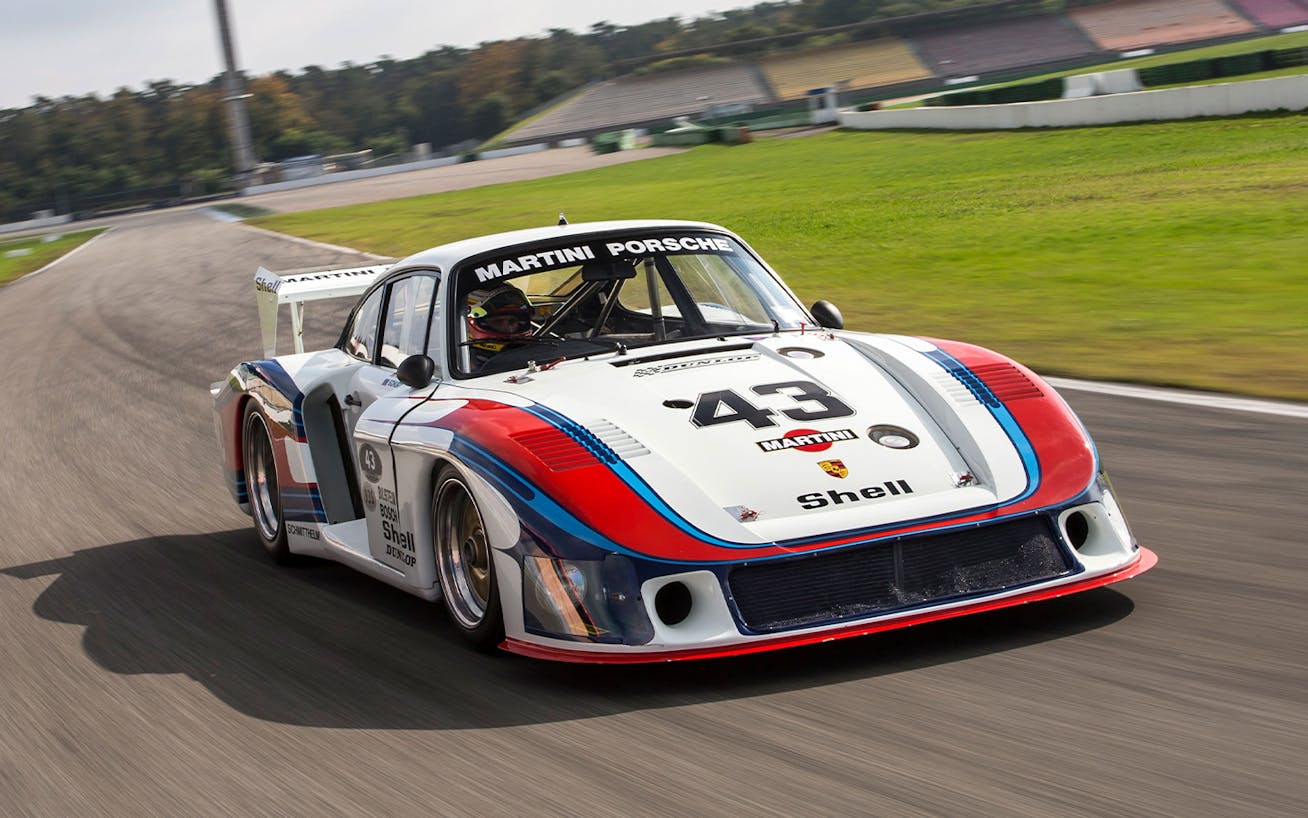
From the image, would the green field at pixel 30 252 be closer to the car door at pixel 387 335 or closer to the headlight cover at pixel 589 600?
the car door at pixel 387 335

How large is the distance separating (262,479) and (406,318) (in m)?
1.48

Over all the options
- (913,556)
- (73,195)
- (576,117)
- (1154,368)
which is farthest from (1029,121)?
(73,195)

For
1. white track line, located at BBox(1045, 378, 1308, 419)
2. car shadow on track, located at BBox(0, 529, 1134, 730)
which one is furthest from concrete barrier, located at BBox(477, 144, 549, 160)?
car shadow on track, located at BBox(0, 529, 1134, 730)

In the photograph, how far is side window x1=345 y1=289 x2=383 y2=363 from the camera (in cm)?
624

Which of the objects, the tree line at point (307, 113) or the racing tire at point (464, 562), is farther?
the tree line at point (307, 113)

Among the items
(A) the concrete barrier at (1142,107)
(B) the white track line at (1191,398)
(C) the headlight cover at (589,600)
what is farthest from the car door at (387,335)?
(A) the concrete barrier at (1142,107)

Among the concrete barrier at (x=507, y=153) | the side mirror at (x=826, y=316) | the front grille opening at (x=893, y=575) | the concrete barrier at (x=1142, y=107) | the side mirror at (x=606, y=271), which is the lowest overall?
the concrete barrier at (x=507, y=153)

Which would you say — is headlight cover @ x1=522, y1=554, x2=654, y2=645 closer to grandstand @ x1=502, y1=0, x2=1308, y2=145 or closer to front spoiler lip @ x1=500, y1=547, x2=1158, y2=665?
front spoiler lip @ x1=500, y1=547, x2=1158, y2=665

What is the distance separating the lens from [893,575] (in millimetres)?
4156

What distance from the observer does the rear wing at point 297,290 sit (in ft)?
24.2

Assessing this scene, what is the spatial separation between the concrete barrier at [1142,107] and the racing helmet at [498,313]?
25.6 metres

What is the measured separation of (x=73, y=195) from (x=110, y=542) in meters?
109

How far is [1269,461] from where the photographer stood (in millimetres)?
6223

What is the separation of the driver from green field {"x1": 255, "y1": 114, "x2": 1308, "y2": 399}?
161 inches
